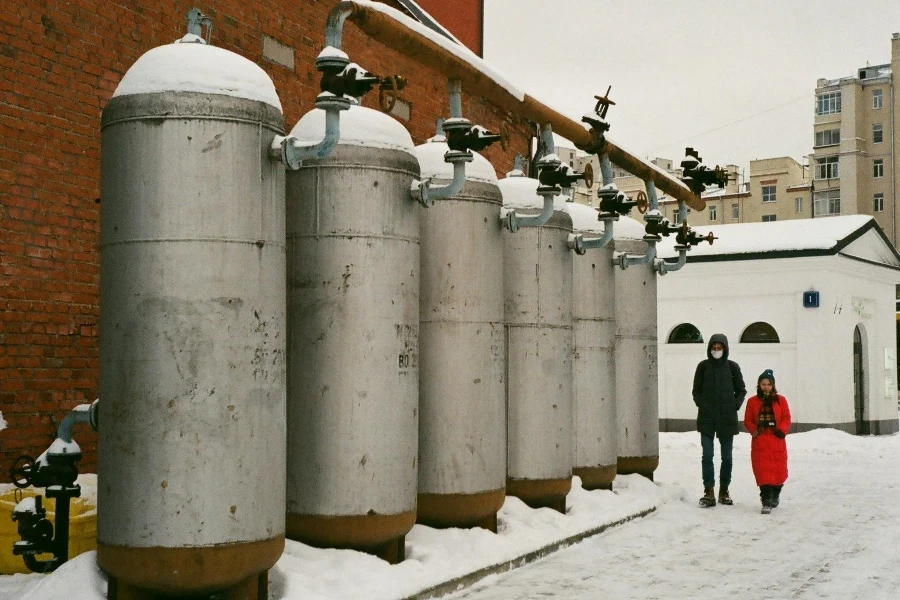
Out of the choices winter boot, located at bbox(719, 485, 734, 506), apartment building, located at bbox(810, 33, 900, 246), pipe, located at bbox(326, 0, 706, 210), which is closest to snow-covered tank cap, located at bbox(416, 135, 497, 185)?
pipe, located at bbox(326, 0, 706, 210)

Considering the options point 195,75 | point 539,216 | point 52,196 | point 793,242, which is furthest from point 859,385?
point 195,75

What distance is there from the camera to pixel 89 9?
337 inches

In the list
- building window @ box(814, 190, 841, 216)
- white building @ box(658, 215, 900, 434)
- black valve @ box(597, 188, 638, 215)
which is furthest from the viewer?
building window @ box(814, 190, 841, 216)

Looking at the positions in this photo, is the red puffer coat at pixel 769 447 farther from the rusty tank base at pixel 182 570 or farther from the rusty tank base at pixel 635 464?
the rusty tank base at pixel 182 570

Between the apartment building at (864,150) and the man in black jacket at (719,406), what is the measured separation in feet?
176

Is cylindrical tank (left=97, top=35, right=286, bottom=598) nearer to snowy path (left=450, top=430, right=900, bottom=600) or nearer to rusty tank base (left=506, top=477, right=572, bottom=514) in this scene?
snowy path (left=450, top=430, right=900, bottom=600)

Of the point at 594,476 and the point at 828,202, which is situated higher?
the point at 828,202

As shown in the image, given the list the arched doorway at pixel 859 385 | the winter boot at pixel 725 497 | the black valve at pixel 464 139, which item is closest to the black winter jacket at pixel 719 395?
the winter boot at pixel 725 497

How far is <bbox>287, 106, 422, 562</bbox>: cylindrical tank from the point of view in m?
7.37

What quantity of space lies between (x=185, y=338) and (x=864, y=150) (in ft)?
211

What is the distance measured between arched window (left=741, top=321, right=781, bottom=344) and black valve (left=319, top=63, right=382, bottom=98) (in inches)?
749

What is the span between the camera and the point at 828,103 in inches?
2657

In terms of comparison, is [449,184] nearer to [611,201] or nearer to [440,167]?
[440,167]

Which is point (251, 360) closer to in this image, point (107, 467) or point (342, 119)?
point (107, 467)
